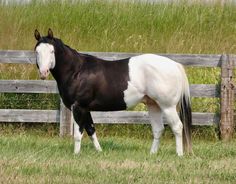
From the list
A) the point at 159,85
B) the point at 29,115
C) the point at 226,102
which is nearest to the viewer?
the point at 159,85

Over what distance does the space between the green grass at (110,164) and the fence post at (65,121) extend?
1.40 meters

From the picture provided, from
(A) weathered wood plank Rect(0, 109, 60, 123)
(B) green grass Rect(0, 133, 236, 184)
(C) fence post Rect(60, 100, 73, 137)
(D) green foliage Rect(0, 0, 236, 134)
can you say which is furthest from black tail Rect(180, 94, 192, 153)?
(D) green foliage Rect(0, 0, 236, 134)

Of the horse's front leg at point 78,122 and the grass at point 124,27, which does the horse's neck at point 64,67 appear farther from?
the grass at point 124,27

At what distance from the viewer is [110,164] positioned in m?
8.29

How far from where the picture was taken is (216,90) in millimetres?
12281

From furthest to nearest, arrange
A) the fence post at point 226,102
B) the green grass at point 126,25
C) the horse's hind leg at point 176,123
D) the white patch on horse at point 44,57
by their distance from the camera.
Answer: the green grass at point 126,25 < the fence post at point 226,102 < the horse's hind leg at point 176,123 < the white patch on horse at point 44,57

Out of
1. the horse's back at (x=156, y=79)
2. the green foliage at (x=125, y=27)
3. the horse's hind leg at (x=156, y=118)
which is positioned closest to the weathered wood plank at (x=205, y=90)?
the green foliage at (x=125, y=27)

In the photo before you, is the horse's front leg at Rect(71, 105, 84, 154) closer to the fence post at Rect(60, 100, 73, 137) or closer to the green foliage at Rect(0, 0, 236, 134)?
the fence post at Rect(60, 100, 73, 137)

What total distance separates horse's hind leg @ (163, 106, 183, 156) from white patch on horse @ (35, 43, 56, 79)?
69.3 inches

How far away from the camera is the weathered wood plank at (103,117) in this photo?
12211mm

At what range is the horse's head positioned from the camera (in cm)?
950

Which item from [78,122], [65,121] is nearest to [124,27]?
[65,121]

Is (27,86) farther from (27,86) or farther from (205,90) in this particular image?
(205,90)

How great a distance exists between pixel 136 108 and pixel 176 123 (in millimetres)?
3089
